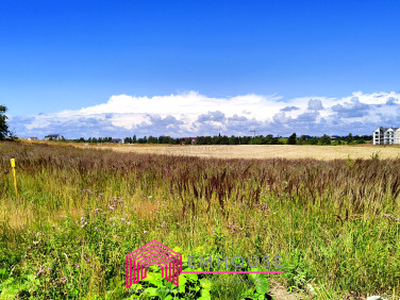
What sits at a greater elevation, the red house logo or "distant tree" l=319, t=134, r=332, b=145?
"distant tree" l=319, t=134, r=332, b=145

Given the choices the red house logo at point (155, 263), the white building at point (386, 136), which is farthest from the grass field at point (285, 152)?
the white building at point (386, 136)

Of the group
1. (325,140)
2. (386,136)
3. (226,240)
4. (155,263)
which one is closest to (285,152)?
(226,240)

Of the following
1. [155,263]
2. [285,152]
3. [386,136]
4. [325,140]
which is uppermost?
[386,136]

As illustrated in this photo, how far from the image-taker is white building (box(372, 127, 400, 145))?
10800 centimetres

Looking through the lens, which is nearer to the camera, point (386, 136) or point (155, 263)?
point (155, 263)

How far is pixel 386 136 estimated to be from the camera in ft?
370

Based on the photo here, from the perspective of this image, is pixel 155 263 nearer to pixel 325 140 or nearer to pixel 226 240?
pixel 226 240

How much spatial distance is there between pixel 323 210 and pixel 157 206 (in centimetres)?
253

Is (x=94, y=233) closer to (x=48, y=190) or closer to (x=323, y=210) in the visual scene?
(x=323, y=210)

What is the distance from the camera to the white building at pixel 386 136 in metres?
108

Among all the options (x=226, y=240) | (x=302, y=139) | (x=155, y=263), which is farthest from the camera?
(x=302, y=139)

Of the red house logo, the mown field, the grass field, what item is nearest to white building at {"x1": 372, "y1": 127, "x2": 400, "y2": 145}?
the grass field

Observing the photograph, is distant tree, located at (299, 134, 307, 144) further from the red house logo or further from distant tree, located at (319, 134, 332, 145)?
the red house logo

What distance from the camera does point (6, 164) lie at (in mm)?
8461
